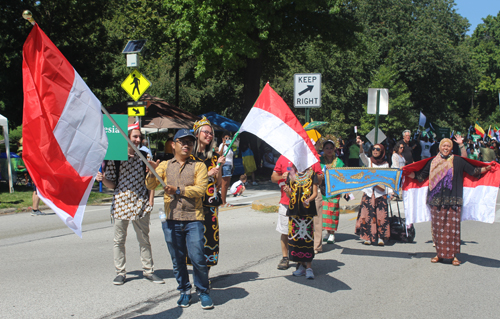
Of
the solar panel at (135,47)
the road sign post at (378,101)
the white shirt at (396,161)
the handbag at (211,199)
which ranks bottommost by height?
the handbag at (211,199)

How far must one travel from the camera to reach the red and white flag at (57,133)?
391 cm

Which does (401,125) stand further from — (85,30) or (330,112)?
(85,30)

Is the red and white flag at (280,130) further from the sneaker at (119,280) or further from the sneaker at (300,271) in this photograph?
the sneaker at (119,280)

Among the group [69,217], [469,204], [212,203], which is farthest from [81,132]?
[469,204]

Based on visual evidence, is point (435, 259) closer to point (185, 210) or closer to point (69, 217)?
point (185, 210)

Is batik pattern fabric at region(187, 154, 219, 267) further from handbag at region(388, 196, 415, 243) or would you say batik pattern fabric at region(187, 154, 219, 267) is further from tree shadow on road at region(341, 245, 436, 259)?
handbag at region(388, 196, 415, 243)

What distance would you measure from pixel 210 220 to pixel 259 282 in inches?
47.7

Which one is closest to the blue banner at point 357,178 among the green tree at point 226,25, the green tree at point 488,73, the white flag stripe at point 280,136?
the white flag stripe at point 280,136

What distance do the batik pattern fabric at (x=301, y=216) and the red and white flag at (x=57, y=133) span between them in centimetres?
269

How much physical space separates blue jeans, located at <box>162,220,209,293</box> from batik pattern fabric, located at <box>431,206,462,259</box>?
12.7 feet

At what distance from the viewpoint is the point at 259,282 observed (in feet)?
19.2

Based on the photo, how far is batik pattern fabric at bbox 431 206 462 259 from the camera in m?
6.82

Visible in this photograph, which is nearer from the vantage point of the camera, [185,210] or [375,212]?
[185,210]

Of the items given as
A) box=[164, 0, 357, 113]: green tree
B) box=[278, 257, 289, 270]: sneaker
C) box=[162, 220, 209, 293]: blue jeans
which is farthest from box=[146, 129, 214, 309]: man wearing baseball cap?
box=[164, 0, 357, 113]: green tree
